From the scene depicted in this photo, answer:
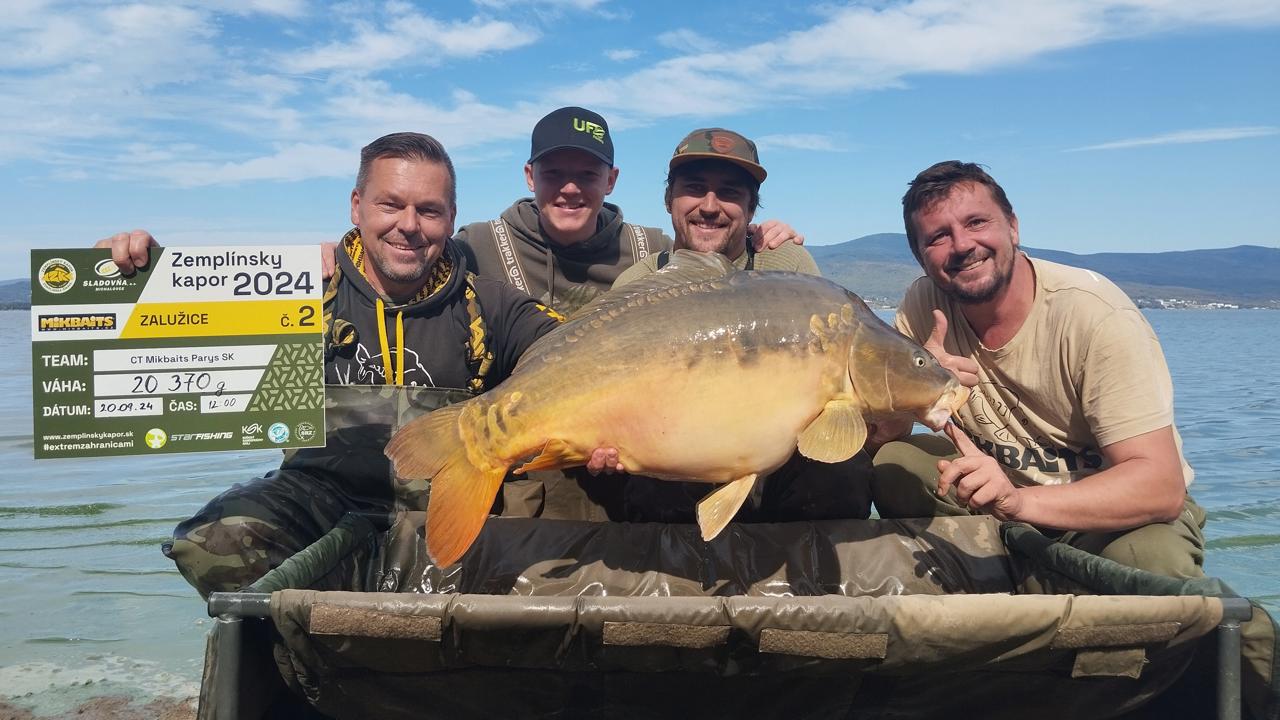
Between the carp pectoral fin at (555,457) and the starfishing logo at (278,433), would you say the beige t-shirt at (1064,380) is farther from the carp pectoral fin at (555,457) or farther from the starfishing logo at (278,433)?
the starfishing logo at (278,433)

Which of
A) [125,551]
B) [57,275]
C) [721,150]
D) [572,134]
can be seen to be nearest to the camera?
[57,275]

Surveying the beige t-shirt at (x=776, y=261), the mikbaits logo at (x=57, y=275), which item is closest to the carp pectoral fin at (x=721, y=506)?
the beige t-shirt at (x=776, y=261)

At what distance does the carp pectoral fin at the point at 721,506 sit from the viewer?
2332 mm

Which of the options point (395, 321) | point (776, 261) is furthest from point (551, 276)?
point (395, 321)

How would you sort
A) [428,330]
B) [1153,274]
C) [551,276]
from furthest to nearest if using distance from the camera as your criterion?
[1153,274]
[551,276]
[428,330]

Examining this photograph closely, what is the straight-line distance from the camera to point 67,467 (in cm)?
841

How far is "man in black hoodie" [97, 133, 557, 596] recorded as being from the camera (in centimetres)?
318

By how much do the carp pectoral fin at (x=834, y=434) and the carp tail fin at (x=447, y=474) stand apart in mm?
797

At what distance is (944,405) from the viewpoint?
8.02 feet

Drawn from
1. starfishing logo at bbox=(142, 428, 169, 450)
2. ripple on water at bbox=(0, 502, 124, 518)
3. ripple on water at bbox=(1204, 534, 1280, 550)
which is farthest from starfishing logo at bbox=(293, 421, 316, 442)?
ripple on water at bbox=(1204, 534, 1280, 550)

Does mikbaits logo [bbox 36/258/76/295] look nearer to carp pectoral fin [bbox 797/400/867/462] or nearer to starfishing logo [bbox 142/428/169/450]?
starfishing logo [bbox 142/428/169/450]

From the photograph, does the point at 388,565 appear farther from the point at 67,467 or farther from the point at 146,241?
the point at 67,467

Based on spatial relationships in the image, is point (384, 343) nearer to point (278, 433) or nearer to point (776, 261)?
point (278, 433)

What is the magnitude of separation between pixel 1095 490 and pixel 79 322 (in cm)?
294
